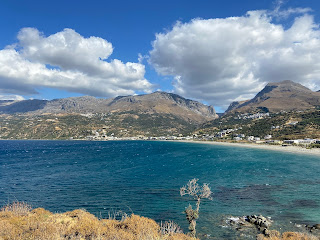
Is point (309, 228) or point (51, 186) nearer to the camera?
point (309, 228)

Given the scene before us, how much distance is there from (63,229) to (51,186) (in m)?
39.7

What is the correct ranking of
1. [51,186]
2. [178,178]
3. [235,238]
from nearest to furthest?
[235,238], [51,186], [178,178]

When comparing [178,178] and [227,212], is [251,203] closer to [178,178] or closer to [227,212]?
[227,212]

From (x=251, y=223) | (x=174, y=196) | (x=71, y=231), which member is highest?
(x=71, y=231)

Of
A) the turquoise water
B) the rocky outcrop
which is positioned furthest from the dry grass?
the rocky outcrop

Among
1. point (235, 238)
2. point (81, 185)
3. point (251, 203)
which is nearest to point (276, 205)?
point (251, 203)

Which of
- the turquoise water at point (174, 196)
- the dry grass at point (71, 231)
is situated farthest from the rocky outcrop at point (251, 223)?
the dry grass at point (71, 231)

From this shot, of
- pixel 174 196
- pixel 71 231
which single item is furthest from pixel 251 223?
pixel 71 231

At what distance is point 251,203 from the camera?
37.6 meters

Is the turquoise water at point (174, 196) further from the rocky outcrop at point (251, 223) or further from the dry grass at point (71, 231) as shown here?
the dry grass at point (71, 231)

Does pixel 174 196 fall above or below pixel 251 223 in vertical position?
below

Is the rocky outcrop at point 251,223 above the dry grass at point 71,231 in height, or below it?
below

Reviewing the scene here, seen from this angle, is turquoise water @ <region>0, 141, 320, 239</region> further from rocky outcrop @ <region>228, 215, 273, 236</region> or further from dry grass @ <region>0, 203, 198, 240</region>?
dry grass @ <region>0, 203, 198, 240</region>

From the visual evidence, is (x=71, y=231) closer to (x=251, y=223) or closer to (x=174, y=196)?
(x=251, y=223)
